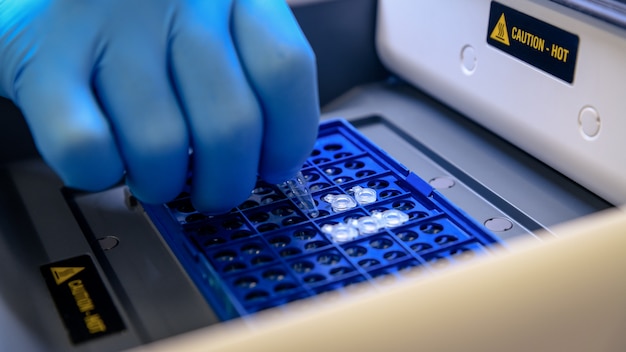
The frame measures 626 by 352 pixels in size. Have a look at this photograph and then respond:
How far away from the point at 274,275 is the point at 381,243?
94mm

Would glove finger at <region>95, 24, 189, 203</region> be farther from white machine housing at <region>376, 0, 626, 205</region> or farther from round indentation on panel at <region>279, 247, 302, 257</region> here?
white machine housing at <region>376, 0, 626, 205</region>

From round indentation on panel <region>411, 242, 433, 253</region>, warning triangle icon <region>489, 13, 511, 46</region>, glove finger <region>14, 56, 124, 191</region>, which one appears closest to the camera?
glove finger <region>14, 56, 124, 191</region>

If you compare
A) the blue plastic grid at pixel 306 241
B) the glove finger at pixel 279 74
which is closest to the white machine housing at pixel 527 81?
the blue plastic grid at pixel 306 241

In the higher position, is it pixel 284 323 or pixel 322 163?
pixel 284 323

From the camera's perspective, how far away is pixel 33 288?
25.9 inches

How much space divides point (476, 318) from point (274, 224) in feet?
0.97

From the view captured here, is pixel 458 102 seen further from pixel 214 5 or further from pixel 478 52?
pixel 214 5

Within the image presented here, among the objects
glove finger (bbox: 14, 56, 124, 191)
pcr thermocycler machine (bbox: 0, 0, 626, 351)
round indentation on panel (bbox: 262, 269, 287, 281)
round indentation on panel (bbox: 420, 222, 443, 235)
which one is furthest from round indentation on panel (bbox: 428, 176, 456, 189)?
glove finger (bbox: 14, 56, 124, 191)

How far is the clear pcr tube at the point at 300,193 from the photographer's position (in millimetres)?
704

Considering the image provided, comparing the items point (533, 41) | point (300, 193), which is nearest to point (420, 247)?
point (300, 193)

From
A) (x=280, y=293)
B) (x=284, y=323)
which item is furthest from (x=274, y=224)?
(x=284, y=323)

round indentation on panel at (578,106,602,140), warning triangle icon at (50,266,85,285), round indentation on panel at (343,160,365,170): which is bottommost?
warning triangle icon at (50,266,85,285)

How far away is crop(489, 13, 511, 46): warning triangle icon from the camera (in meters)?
0.78

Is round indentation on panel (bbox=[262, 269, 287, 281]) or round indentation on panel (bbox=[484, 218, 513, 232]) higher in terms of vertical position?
round indentation on panel (bbox=[262, 269, 287, 281])
